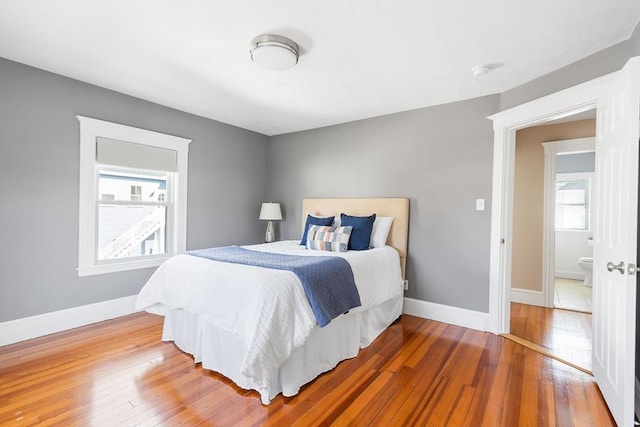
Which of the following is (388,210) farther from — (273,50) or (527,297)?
(527,297)

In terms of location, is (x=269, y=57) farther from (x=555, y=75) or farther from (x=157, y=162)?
(x=555, y=75)

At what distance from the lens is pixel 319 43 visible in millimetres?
2143

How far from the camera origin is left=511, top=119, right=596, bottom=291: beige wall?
12.7ft

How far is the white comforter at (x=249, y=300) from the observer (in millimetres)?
1729

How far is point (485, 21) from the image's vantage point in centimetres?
187

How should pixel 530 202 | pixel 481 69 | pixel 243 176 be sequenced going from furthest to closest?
pixel 243 176
pixel 530 202
pixel 481 69

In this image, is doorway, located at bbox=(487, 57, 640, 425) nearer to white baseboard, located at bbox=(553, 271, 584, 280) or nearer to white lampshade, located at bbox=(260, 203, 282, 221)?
white lampshade, located at bbox=(260, 203, 282, 221)

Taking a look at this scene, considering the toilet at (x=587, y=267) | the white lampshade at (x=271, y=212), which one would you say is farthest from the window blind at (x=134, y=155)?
the toilet at (x=587, y=267)

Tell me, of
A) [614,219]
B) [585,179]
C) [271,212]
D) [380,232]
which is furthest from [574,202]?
[271,212]

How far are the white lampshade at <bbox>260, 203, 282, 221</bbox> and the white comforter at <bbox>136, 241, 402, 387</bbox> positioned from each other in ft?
6.37

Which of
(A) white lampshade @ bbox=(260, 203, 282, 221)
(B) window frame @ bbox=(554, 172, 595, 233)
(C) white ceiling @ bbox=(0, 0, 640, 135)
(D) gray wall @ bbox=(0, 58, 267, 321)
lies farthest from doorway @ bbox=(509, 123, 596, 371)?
(D) gray wall @ bbox=(0, 58, 267, 321)

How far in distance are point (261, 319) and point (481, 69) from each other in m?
2.57

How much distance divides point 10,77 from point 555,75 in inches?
179

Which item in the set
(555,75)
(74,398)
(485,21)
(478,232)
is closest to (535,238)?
(478,232)
